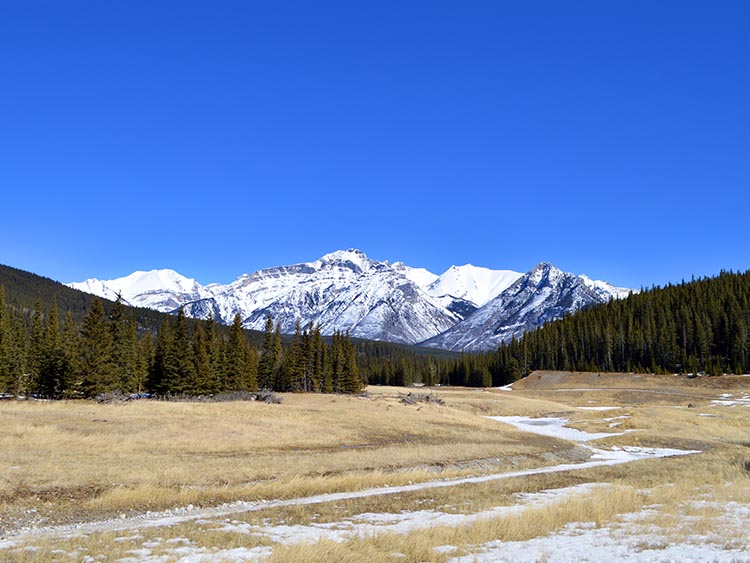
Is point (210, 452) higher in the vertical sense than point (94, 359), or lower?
lower

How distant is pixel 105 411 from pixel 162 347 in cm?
3291

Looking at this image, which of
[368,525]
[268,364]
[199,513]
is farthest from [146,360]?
[368,525]

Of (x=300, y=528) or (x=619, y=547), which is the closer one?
(x=619, y=547)

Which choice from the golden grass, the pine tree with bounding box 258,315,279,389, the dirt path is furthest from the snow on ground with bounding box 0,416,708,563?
the pine tree with bounding box 258,315,279,389

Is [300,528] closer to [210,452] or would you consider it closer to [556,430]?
[210,452]

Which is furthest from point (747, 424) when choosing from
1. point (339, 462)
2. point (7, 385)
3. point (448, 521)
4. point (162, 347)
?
point (7, 385)

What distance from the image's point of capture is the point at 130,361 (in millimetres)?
90812

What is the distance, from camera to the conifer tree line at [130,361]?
66.5 meters

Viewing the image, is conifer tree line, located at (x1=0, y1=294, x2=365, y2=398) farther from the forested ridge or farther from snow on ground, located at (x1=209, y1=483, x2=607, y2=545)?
snow on ground, located at (x1=209, y1=483, x2=607, y2=545)

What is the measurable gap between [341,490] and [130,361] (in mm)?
75963

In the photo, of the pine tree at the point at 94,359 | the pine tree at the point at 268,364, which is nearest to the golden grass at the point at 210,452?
the pine tree at the point at 94,359

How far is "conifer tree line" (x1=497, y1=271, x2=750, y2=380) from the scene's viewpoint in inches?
5276

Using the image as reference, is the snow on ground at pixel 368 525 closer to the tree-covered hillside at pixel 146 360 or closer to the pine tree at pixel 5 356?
the tree-covered hillside at pixel 146 360

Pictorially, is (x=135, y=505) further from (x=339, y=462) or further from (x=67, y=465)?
(x=339, y=462)
